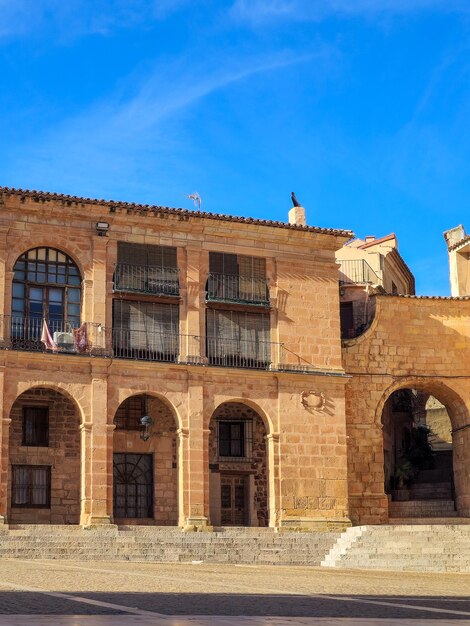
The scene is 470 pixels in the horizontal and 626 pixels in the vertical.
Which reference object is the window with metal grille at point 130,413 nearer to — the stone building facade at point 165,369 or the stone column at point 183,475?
the stone building facade at point 165,369

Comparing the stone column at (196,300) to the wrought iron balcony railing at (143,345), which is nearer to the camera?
the wrought iron balcony railing at (143,345)

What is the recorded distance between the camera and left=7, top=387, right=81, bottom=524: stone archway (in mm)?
33500

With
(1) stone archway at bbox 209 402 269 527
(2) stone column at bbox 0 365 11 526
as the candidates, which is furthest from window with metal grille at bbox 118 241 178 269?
(2) stone column at bbox 0 365 11 526

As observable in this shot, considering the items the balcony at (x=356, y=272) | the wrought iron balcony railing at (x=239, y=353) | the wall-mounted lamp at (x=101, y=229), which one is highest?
the balcony at (x=356, y=272)

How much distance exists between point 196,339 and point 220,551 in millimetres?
7577

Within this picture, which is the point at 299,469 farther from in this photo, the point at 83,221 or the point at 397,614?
the point at 397,614

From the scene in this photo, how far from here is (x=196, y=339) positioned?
113 feet

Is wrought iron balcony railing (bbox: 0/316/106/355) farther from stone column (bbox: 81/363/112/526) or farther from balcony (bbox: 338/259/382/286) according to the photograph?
balcony (bbox: 338/259/382/286)

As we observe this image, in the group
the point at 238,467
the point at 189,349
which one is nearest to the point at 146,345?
the point at 189,349

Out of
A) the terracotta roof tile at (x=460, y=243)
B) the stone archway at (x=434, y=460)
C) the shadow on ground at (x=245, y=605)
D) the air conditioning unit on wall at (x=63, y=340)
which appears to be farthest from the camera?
the terracotta roof tile at (x=460, y=243)

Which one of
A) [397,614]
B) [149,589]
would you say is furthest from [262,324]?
[397,614]

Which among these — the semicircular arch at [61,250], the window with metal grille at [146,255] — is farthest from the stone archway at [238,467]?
the semicircular arch at [61,250]

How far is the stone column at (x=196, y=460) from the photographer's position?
3325cm

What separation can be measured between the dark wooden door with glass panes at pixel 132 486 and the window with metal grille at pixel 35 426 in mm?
2325
